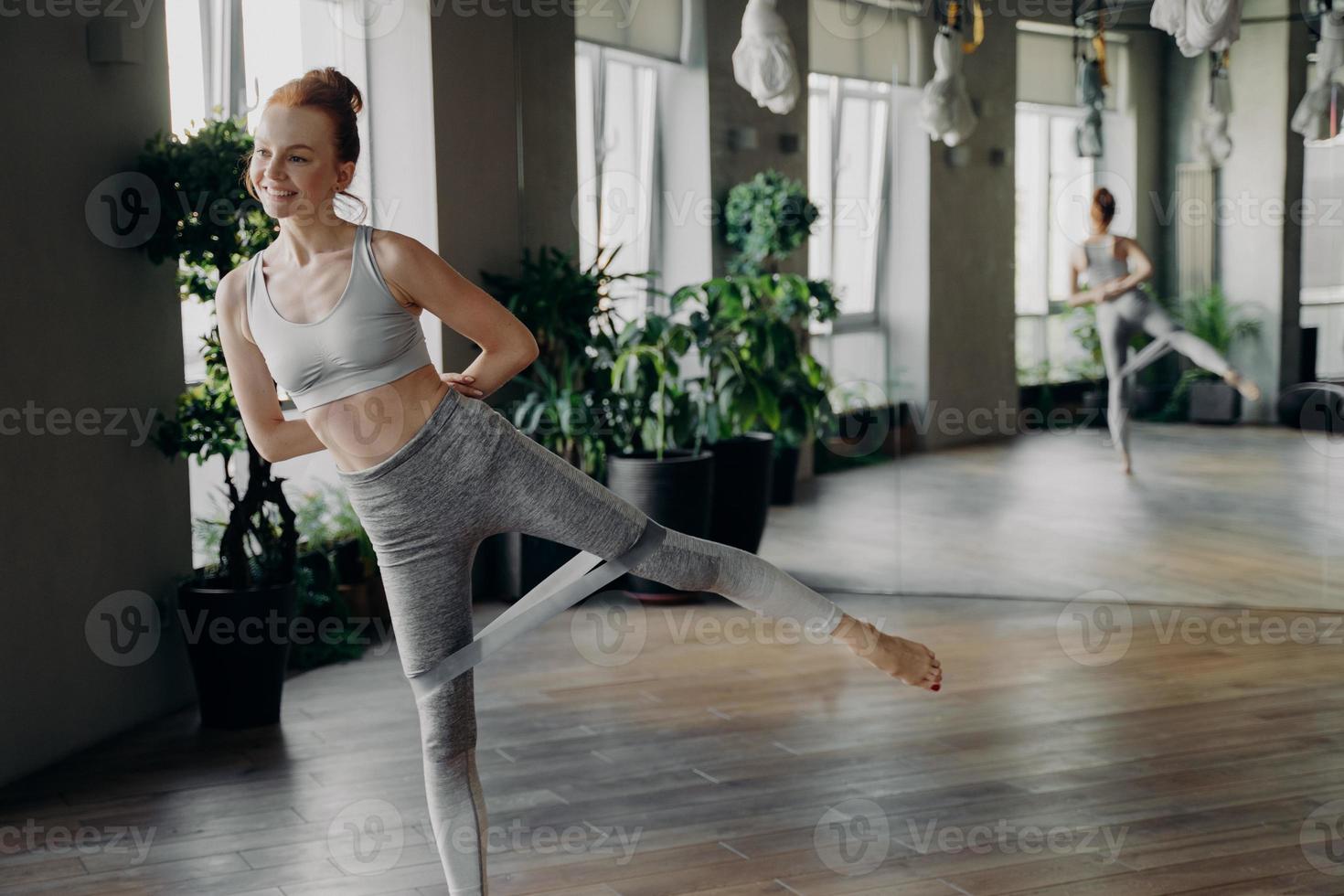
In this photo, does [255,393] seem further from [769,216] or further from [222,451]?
[769,216]

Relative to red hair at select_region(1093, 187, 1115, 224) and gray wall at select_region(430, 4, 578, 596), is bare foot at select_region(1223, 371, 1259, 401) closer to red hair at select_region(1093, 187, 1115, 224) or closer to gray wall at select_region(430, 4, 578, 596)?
red hair at select_region(1093, 187, 1115, 224)

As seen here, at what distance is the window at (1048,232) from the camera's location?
4.98 meters

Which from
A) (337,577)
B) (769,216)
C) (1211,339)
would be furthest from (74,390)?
(1211,339)

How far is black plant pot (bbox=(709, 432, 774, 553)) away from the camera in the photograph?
5.40 meters

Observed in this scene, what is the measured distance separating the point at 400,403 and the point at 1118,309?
351 centimetres

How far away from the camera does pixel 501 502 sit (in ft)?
7.23

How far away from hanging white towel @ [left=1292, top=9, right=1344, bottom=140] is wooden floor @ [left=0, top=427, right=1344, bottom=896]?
1047 mm

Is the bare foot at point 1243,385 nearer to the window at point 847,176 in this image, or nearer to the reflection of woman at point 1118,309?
the reflection of woman at point 1118,309

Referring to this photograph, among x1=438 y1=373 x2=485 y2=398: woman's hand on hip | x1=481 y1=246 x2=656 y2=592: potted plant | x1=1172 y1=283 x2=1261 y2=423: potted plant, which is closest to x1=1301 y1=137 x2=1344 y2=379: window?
x1=1172 y1=283 x2=1261 y2=423: potted plant

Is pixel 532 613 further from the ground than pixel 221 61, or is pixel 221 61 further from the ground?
pixel 221 61

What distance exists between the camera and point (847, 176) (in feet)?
17.3

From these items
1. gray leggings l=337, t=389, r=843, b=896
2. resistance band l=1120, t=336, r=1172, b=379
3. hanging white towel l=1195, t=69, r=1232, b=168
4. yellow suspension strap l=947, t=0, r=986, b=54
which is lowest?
gray leggings l=337, t=389, r=843, b=896

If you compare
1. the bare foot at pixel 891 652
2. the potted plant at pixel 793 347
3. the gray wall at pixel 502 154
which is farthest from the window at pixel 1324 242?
the bare foot at pixel 891 652

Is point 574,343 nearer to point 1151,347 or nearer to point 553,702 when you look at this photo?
point 553,702
